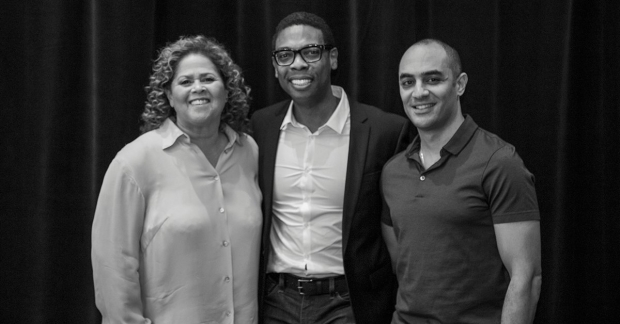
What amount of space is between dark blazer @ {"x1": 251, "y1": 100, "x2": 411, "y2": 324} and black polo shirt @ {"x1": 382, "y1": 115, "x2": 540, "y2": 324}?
28 centimetres

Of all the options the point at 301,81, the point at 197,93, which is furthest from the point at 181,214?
the point at 301,81

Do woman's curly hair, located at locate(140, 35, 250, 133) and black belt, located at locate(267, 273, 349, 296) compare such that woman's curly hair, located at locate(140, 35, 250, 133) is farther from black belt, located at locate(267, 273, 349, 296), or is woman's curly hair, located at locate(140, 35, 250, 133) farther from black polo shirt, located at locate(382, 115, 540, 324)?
black polo shirt, located at locate(382, 115, 540, 324)

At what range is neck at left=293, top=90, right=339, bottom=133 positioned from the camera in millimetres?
2379

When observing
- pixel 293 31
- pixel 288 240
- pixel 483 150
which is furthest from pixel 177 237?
pixel 483 150

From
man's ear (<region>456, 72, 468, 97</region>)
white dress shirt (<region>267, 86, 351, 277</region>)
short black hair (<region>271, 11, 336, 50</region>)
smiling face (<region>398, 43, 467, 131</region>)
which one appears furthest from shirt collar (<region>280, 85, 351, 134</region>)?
man's ear (<region>456, 72, 468, 97</region>)

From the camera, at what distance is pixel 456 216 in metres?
1.85

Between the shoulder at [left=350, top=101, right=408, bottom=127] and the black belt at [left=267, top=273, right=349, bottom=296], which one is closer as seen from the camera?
the black belt at [left=267, top=273, right=349, bottom=296]

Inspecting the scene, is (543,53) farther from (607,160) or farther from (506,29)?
(607,160)

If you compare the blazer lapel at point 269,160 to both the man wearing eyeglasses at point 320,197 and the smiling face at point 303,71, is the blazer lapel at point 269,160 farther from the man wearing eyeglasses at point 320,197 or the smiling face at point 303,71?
the smiling face at point 303,71

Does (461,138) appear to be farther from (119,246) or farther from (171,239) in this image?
(119,246)

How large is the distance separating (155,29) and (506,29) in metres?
1.58

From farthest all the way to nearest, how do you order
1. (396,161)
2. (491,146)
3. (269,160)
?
1. (269,160)
2. (396,161)
3. (491,146)

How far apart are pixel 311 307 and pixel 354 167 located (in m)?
0.54

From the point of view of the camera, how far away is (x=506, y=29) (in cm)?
269
